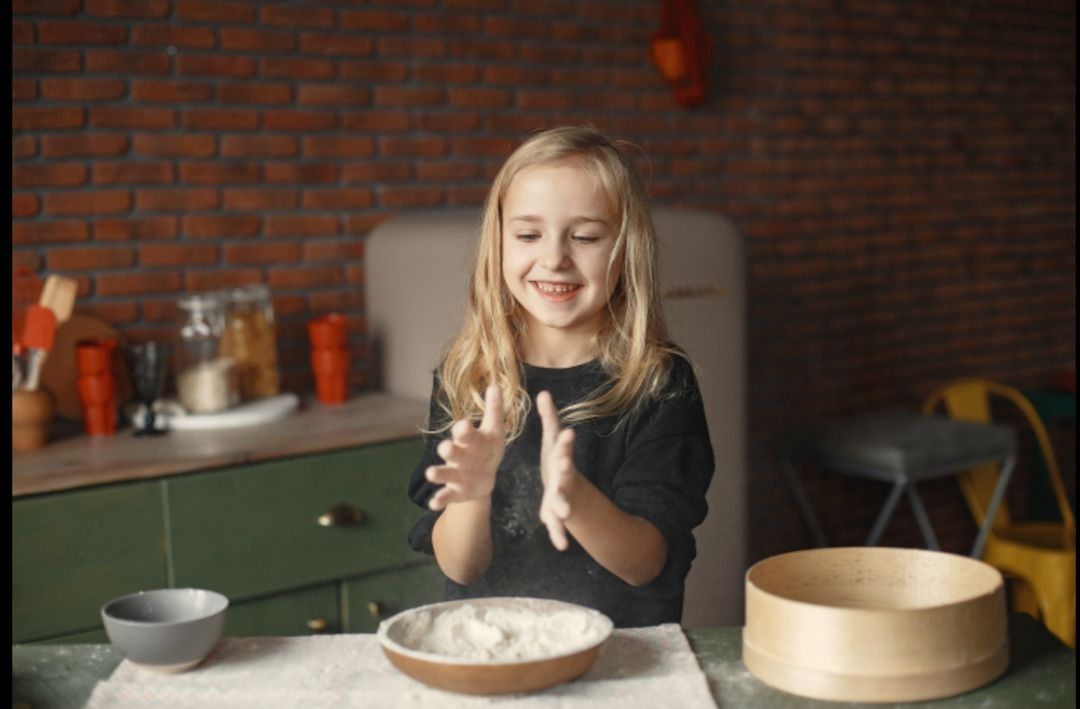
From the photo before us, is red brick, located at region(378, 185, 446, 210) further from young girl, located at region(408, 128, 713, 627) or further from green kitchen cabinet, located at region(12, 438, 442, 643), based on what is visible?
young girl, located at region(408, 128, 713, 627)

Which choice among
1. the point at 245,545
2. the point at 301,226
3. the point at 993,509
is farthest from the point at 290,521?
the point at 993,509

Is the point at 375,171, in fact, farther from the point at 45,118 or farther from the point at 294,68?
the point at 45,118

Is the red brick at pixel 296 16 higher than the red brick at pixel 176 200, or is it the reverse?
the red brick at pixel 296 16

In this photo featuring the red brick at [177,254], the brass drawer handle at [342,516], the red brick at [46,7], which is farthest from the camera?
the red brick at [177,254]

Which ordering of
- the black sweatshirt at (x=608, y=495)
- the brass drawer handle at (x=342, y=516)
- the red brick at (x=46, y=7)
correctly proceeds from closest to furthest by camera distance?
the black sweatshirt at (x=608, y=495) → the brass drawer handle at (x=342, y=516) → the red brick at (x=46, y=7)

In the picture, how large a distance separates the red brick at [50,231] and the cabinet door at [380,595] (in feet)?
3.12

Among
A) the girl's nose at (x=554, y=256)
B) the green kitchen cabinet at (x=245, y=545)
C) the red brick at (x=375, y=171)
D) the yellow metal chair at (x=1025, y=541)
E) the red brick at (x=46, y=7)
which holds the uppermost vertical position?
the red brick at (x=46, y=7)

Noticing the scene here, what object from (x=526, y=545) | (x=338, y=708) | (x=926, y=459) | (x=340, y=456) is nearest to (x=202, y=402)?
(x=340, y=456)

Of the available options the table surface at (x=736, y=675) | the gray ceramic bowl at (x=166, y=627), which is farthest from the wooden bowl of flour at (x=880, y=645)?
the gray ceramic bowl at (x=166, y=627)

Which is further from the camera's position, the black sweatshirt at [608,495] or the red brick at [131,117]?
the red brick at [131,117]

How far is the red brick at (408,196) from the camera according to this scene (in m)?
3.24

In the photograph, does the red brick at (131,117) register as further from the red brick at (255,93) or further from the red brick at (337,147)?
the red brick at (337,147)

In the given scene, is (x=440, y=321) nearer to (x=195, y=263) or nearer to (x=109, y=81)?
(x=195, y=263)

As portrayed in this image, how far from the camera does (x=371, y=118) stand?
3.20m
